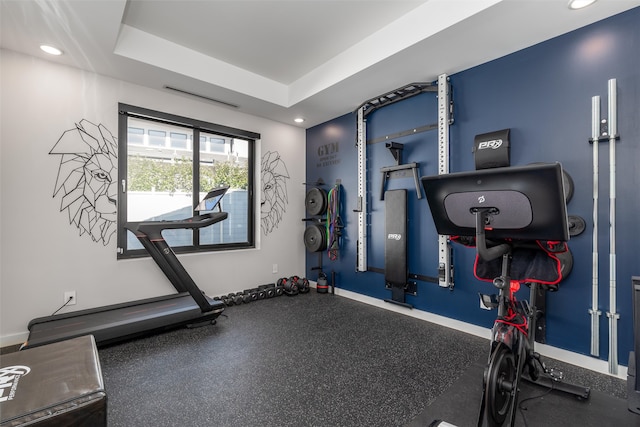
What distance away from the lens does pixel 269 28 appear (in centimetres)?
284

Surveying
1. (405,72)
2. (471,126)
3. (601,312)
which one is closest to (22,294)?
(405,72)

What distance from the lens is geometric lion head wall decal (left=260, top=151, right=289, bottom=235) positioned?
4.48 metres

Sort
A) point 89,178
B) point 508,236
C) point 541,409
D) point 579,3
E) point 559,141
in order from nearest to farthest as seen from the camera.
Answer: point 508,236 < point 541,409 < point 579,3 < point 559,141 < point 89,178

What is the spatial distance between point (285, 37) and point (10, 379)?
3175mm

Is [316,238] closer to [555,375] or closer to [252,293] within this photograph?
[252,293]

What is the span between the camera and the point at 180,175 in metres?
3.81

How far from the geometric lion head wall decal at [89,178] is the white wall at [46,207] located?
6cm

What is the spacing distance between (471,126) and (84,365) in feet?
11.0

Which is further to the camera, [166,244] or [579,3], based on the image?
[166,244]

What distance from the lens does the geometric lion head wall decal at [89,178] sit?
9.64 feet

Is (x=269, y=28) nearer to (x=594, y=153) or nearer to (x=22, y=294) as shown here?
(x=594, y=153)

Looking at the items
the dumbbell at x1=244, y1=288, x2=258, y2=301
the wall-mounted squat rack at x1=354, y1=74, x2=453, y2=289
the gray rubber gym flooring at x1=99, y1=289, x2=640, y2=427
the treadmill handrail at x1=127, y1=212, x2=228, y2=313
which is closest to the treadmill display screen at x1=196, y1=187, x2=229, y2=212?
the treadmill handrail at x1=127, y1=212, x2=228, y2=313

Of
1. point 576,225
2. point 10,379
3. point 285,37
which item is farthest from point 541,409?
point 285,37

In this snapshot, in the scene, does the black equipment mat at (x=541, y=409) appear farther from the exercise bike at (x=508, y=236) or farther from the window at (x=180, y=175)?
the window at (x=180, y=175)
